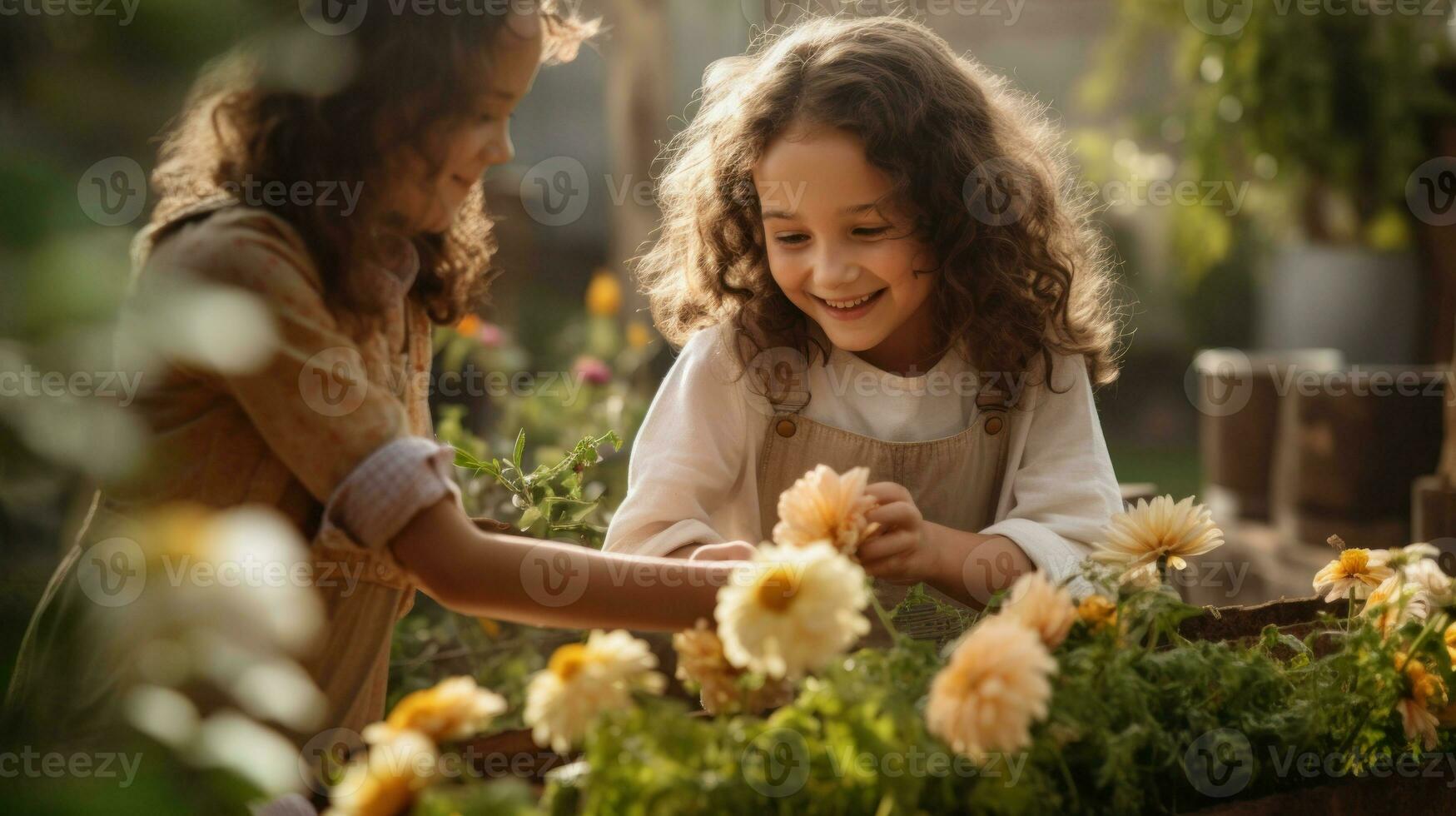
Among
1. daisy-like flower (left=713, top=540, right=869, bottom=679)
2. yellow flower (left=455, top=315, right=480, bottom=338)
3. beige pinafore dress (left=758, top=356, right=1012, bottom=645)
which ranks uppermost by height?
yellow flower (left=455, top=315, right=480, bottom=338)

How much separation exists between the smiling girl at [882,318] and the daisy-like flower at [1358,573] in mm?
311

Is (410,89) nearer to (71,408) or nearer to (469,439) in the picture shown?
(71,408)

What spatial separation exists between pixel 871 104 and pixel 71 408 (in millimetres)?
1387

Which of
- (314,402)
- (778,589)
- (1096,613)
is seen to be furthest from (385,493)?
(1096,613)

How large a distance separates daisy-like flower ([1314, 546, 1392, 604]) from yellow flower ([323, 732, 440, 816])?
104 centimetres

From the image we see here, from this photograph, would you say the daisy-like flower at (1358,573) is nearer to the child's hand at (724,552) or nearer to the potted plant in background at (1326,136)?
the child's hand at (724,552)

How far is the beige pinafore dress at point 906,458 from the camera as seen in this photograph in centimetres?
177

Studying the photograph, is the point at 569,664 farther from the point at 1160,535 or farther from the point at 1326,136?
the point at 1326,136

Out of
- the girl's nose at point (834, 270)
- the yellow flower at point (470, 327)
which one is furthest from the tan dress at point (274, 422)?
the yellow flower at point (470, 327)

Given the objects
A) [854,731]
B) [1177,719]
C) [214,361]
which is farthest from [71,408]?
[1177,719]

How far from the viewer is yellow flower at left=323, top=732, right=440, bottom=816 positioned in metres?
0.84

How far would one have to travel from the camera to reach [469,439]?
2518 mm

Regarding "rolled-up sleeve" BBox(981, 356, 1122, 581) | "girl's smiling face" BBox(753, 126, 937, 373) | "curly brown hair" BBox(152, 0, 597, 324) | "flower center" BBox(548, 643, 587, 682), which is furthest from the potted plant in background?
"flower center" BBox(548, 643, 587, 682)

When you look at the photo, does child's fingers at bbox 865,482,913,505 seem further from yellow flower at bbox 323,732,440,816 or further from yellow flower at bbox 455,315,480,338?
yellow flower at bbox 455,315,480,338
